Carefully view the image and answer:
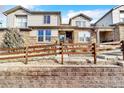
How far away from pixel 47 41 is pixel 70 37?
3810 millimetres

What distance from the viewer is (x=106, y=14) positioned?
80.3ft

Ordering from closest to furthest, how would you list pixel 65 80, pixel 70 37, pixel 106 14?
pixel 65 80 < pixel 70 37 < pixel 106 14

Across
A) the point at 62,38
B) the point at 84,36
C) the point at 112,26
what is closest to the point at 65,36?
the point at 62,38

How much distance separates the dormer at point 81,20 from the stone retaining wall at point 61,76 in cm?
1617

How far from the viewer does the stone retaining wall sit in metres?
7.34

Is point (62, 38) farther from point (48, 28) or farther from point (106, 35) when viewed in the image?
point (106, 35)

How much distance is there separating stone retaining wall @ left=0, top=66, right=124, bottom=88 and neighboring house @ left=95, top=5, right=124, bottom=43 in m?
14.0

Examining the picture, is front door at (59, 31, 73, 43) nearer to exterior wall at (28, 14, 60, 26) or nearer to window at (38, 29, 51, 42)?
exterior wall at (28, 14, 60, 26)

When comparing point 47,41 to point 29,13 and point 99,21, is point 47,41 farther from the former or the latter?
point 99,21

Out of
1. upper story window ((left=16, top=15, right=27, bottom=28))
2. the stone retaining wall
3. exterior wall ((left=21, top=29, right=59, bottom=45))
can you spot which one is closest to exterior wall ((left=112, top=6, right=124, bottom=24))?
exterior wall ((left=21, top=29, right=59, bottom=45))

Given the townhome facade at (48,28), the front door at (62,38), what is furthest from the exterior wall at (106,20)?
the front door at (62,38)

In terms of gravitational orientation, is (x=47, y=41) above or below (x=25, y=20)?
below
